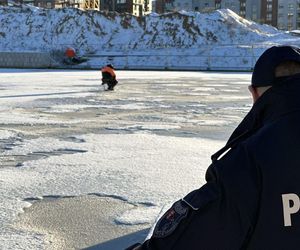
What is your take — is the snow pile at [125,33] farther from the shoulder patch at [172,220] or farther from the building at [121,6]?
the shoulder patch at [172,220]

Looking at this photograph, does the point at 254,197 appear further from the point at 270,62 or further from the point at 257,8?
the point at 257,8

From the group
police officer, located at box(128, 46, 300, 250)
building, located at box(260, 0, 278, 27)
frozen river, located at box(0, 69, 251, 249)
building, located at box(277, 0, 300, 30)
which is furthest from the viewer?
building, located at box(277, 0, 300, 30)

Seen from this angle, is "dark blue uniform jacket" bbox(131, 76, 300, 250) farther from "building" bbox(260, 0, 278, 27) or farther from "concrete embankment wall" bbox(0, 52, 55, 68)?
"building" bbox(260, 0, 278, 27)

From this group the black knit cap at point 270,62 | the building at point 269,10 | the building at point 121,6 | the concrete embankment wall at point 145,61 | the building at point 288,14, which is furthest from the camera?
the building at point 288,14

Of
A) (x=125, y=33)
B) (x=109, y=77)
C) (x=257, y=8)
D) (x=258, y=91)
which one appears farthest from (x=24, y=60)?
(x=257, y=8)

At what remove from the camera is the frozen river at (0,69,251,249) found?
506 cm

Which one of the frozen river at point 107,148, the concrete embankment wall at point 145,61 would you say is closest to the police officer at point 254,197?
the frozen river at point 107,148

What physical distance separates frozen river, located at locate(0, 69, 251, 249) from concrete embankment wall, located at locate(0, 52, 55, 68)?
24.0 m

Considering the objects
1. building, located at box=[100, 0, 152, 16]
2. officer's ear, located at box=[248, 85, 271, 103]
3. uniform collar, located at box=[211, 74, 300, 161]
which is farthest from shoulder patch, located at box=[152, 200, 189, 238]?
building, located at box=[100, 0, 152, 16]

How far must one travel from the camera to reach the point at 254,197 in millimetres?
1356

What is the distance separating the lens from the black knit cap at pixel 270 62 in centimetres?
150

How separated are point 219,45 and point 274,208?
50.2 m

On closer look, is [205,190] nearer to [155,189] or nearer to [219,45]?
[155,189]

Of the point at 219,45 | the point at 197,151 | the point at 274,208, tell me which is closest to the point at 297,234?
the point at 274,208
